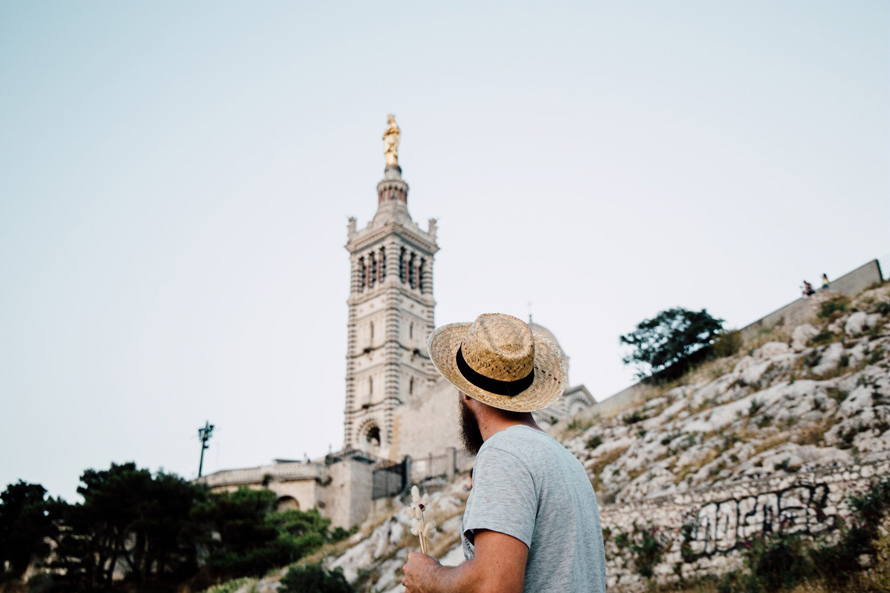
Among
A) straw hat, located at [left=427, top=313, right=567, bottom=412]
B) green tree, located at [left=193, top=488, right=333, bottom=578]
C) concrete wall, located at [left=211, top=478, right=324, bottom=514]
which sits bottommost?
straw hat, located at [left=427, top=313, right=567, bottom=412]

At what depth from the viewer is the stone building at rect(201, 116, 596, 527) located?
3756 centimetres

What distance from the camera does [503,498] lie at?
2.41 m

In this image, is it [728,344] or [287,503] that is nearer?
[728,344]

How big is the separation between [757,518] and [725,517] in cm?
55

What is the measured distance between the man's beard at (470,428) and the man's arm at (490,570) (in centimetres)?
64

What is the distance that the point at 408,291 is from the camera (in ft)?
164

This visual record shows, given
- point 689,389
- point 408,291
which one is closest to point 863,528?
point 689,389

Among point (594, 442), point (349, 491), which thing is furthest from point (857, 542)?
point (349, 491)

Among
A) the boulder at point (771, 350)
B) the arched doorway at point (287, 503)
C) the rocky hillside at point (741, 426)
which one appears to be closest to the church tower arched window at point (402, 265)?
the arched doorway at point (287, 503)

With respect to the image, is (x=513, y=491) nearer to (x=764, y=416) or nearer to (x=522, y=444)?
(x=522, y=444)

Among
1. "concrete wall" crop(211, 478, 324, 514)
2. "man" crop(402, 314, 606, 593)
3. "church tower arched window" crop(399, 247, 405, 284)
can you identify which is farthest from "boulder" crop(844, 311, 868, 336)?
"church tower arched window" crop(399, 247, 405, 284)

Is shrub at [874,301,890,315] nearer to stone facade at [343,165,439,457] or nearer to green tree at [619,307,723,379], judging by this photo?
green tree at [619,307,723,379]

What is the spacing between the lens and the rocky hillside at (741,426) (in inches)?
566

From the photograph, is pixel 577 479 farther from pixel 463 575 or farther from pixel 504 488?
pixel 463 575
